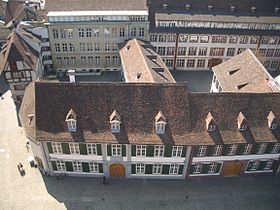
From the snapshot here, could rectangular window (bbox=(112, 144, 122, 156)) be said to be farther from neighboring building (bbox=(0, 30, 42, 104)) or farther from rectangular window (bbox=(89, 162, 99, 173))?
neighboring building (bbox=(0, 30, 42, 104))

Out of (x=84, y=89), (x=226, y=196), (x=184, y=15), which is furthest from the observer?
(x=184, y=15)

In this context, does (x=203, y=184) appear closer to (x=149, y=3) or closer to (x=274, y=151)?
(x=274, y=151)

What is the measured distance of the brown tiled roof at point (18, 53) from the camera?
64438mm

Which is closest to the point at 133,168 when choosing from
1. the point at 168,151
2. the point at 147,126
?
the point at 168,151

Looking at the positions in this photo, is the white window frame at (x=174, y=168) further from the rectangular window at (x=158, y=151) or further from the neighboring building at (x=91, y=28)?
the neighboring building at (x=91, y=28)

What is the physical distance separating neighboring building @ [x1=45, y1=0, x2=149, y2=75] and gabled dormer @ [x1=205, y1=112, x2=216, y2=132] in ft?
113

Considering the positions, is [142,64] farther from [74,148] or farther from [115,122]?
[74,148]

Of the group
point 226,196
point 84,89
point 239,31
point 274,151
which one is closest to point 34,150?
point 84,89

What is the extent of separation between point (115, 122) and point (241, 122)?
18775 millimetres

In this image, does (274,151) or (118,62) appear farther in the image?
(118,62)

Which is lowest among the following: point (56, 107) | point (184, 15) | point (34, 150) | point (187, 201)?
point (187, 201)

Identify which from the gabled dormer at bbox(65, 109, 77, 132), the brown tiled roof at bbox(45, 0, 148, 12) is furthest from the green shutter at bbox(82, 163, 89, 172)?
the brown tiled roof at bbox(45, 0, 148, 12)

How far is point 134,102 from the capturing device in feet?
160

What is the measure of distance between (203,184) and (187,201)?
4.63 metres
